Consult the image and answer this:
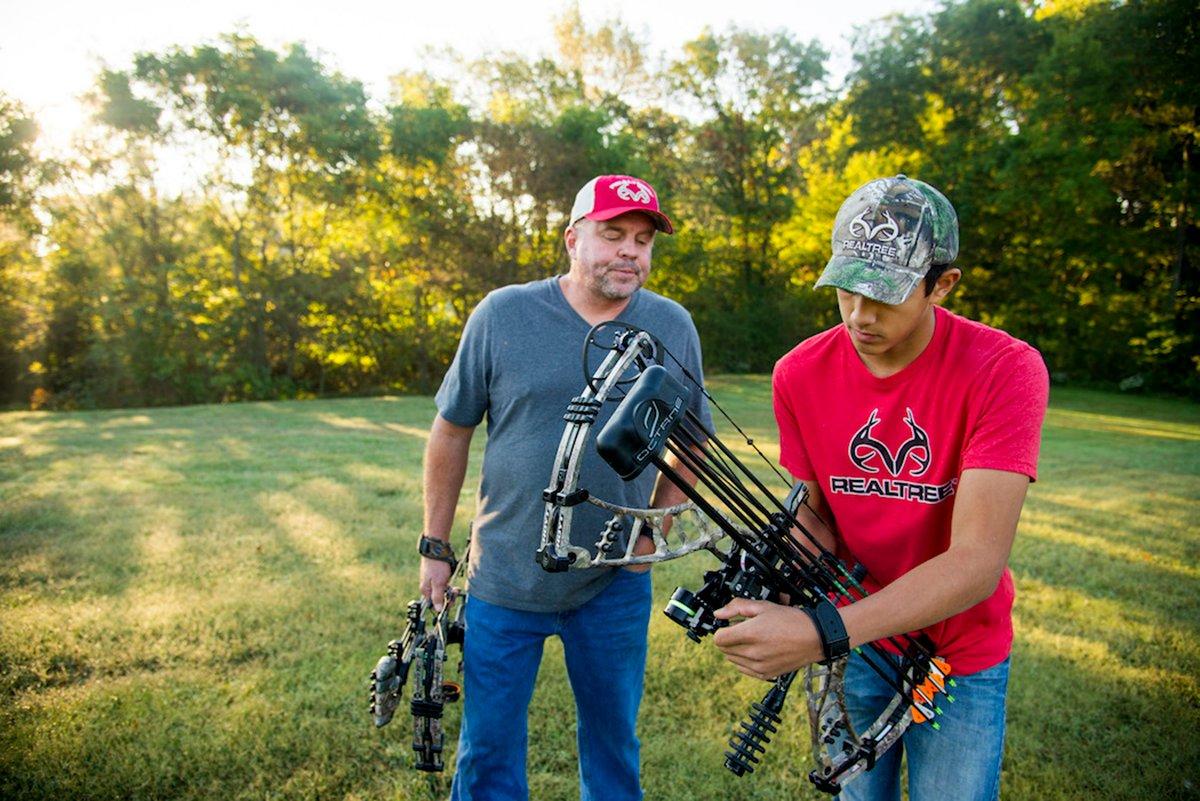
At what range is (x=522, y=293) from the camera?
302 centimetres

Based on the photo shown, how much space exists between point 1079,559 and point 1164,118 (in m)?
26.1

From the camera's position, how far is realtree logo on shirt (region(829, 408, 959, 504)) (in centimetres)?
208

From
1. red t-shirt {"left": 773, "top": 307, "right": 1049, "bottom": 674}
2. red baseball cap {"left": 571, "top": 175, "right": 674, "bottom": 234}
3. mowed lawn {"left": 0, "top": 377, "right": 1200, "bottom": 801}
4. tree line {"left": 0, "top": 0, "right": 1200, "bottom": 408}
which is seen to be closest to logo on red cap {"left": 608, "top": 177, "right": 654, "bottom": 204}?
red baseball cap {"left": 571, "top": 175, "right": 674, "bottom": 234}

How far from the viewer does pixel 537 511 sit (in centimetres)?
287

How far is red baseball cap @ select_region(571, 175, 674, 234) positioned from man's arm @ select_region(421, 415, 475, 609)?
101 centimetres

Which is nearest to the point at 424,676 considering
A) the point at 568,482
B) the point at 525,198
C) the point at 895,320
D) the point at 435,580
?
the point at 435,580

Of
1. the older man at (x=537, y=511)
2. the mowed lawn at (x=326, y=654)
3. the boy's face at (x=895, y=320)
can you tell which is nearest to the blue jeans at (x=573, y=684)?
the older man at (x=537, y=511)

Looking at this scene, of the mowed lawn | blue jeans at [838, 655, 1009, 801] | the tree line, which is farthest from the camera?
the tree line

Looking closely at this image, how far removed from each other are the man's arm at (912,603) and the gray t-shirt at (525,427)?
3.93 ft

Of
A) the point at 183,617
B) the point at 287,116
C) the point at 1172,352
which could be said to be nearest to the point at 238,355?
the point at 287,116

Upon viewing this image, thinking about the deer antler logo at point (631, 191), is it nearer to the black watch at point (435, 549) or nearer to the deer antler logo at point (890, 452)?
the deer antler logo at point (890, 452)

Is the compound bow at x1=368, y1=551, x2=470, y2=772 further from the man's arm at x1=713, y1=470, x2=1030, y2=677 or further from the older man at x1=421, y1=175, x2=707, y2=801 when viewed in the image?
the man's arm at x1=713, y1=470, x2=1030, y2=677

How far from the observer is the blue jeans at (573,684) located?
282 cm

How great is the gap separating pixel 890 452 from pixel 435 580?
1.92 meters
